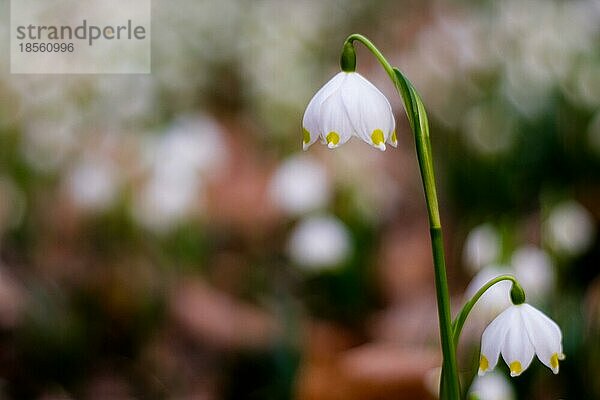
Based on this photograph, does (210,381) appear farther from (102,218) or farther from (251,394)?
(102,218)

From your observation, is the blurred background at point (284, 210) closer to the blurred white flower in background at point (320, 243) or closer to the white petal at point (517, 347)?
the blurred white flower in background at point (320, 243)

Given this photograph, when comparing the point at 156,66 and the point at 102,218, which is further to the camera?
the point at 156,66

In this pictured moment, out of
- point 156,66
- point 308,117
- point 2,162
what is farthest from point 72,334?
point 156,66

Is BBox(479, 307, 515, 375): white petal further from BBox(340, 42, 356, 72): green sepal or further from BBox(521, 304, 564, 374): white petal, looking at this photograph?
BBox(340, 42, 356, 72): green sepal

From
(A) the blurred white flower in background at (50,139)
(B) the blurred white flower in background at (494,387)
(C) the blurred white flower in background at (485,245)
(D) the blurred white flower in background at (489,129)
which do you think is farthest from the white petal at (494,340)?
(A) the blurred white flower in background at (50,139)

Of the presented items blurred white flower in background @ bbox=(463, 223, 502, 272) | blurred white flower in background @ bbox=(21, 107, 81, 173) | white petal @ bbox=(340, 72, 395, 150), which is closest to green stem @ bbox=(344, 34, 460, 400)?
white petal @ bbox=(340, 72, 395, 150)
